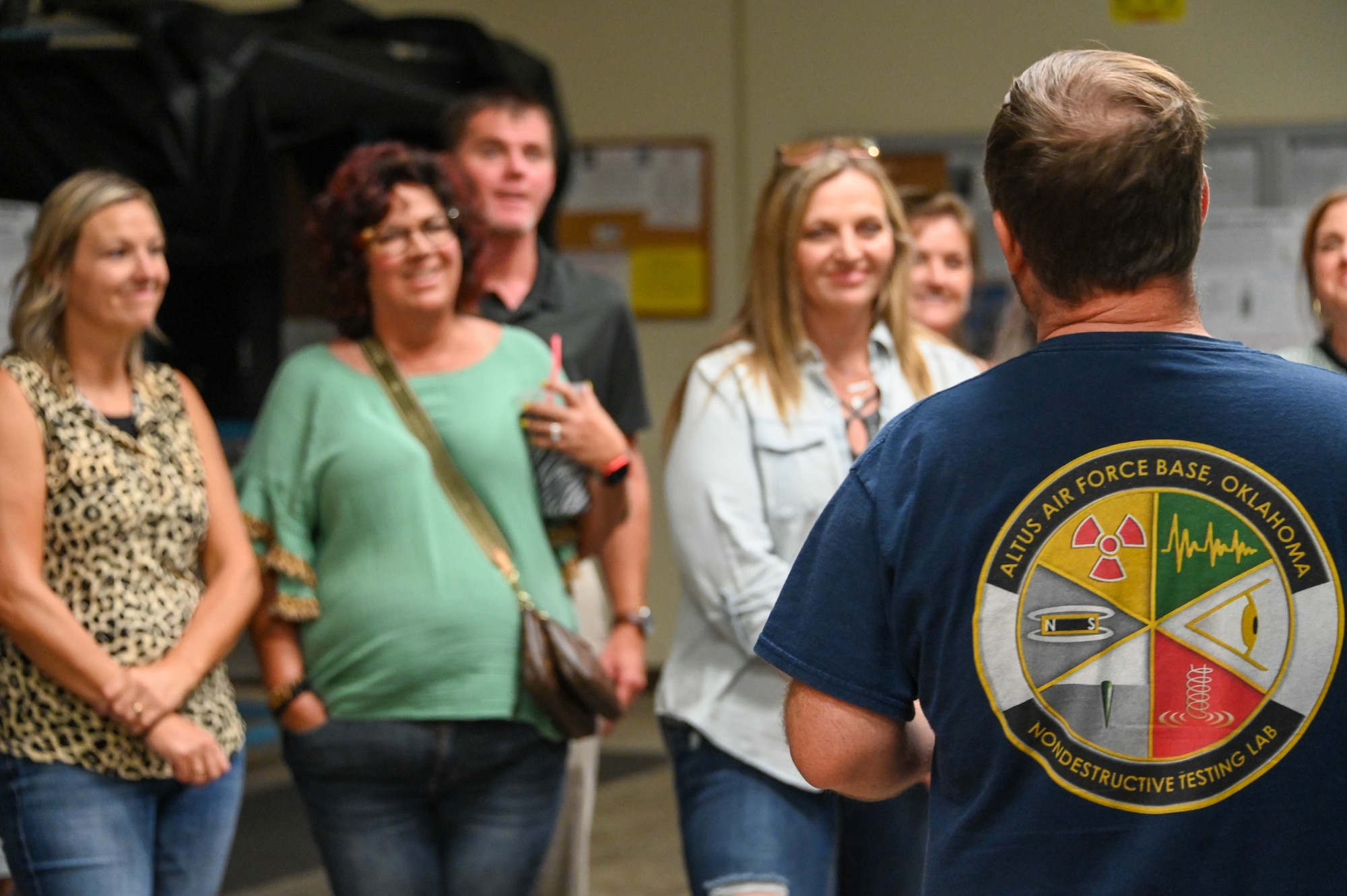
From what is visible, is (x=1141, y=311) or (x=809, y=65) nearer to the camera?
(x=1141, y=311)

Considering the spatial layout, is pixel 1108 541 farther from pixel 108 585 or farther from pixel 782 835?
pixel 108 585

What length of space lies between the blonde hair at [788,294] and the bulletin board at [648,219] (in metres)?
4.01

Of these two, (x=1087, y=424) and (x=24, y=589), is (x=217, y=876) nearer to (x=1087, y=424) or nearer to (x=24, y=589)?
(x=24, y=589)

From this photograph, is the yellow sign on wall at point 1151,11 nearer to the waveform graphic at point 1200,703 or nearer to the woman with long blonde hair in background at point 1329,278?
the woman with long blonde hair in background at point 1329,278

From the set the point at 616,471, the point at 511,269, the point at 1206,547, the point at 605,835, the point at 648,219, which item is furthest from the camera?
the point at 648,219

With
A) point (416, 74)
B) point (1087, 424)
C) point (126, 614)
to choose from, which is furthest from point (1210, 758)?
point (416, 74)


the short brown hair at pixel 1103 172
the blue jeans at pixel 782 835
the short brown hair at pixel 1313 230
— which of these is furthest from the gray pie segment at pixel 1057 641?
the short brown hair at pixel 1313 230

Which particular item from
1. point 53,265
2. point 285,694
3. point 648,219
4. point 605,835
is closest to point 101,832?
point 285,694

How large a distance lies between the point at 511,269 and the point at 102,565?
0.98 metres

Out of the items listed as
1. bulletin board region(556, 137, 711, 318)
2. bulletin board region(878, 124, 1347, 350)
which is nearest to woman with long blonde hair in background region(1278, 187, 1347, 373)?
bulletin board region(878, 124, 1347, 350)

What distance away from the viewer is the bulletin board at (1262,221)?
227 inches

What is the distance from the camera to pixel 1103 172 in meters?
1.08

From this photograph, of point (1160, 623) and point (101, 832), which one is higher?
point (1160, 623)

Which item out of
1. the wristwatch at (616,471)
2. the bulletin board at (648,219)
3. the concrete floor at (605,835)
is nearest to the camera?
the wristwatch at (616,471)
